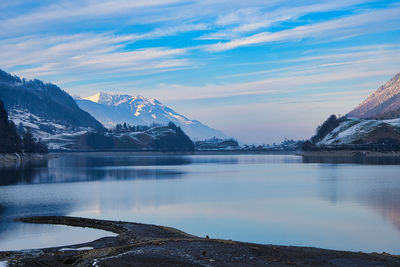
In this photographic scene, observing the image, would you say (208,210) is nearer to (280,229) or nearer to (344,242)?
(280,229)

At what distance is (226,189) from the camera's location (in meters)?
93.2

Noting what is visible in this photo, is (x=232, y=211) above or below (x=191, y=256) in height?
below

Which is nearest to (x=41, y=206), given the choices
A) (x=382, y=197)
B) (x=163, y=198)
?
(x=163, y=198)

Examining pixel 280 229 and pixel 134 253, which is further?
pixel 280 229

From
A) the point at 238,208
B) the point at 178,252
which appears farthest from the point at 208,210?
the point at 178,252

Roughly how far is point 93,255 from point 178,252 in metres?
5.26

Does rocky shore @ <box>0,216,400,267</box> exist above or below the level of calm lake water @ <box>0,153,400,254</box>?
above

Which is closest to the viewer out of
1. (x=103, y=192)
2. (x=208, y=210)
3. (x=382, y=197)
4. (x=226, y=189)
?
(x=208, y=210)

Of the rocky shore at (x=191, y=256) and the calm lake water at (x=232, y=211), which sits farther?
the calm lake water at (x=232, y=211)

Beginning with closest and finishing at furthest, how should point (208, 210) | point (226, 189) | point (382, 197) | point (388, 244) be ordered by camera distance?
point (388, 244) → point (208, 210) → point (382, 197) → point (226, 189)

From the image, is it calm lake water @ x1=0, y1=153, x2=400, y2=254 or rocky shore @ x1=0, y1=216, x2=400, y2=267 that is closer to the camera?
rocky shore @ x1=0, y1=216, x2=400, y2=267

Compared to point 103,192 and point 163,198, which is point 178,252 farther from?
point 103,192

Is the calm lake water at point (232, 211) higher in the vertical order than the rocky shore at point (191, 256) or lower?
lower

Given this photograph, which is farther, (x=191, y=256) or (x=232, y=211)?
(x=232, y=211)
